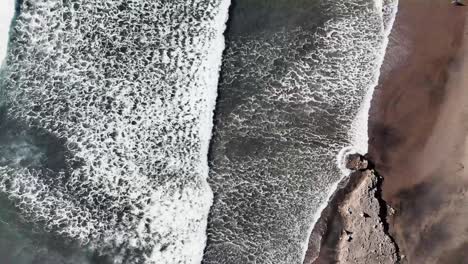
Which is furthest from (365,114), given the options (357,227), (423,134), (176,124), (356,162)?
(176,124)

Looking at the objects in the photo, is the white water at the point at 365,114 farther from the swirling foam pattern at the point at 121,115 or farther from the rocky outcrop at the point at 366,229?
the swirling foam pattern at the point at 121,115

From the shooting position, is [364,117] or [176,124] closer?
[364,117]

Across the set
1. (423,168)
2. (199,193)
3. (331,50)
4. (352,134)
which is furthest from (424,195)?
(199,193)

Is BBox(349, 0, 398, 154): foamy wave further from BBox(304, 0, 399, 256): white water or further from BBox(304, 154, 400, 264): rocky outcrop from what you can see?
BBox(304, 154, 400, 264): rocky outcrop

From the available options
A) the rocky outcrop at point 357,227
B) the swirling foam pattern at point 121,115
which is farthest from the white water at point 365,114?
the swirling foam pattern at point 121,115

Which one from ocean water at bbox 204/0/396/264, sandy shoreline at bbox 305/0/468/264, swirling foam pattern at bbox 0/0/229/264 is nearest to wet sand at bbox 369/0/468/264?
sandy shoreline at bbox 305/0/468/264

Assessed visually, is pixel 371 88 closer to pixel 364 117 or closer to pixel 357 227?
pixel 364 117

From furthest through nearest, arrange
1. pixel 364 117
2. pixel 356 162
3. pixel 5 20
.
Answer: pixel 5 20 → pixel 364 117 → pixel 356 162
